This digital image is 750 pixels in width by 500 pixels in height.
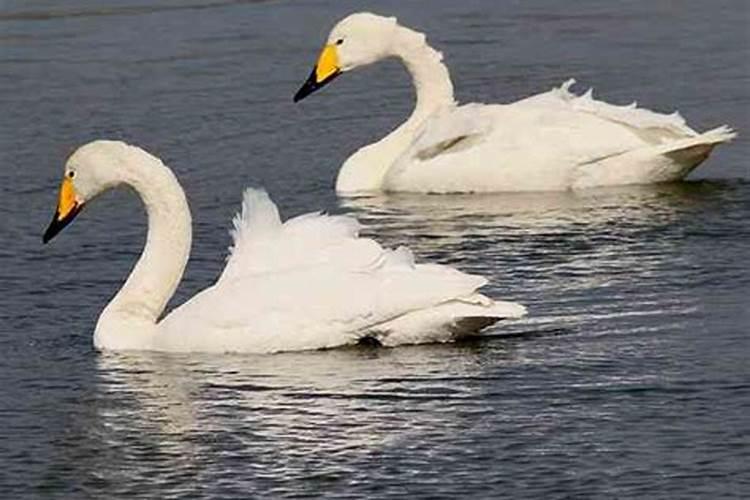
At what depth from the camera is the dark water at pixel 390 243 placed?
10.7 meters

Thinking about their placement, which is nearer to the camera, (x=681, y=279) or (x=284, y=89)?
(x=681, y=279)

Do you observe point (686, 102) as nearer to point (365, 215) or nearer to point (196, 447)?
point (365, 215)

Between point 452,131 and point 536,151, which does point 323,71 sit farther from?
point 536,151

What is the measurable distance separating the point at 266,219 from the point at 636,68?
831cm

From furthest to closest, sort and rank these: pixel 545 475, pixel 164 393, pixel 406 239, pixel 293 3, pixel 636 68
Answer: pixel 293 3 → pixel 636 68 → pixel 406 239 → pixel 164 393 → pixel 545 475

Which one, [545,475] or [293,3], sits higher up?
[293,3]

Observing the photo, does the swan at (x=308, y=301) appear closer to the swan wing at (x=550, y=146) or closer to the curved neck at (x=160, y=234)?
the curved neck at (x=160, y=234)

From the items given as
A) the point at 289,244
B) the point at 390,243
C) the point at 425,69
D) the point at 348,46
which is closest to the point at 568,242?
the point at 390,243

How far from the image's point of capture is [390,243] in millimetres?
15391

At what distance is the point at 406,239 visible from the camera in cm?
1556

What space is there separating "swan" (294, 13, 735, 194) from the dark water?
0.20m

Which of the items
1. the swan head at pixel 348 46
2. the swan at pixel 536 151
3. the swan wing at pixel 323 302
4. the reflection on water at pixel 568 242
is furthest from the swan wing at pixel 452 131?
the swan wing at pixel 323 302

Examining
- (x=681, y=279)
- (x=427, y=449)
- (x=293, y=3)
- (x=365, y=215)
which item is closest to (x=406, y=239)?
(x=365, y=215)

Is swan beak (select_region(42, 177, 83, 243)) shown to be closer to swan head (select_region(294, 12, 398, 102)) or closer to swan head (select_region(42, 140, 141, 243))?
swan head (select_region(42, 140, 141, 243))
